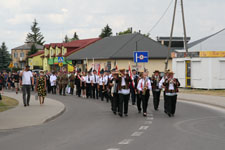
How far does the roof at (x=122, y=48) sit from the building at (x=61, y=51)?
4.90m

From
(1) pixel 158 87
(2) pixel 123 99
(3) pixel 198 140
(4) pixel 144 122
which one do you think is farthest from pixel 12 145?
(1) pixel 158 87

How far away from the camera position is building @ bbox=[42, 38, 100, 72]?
7384 cm

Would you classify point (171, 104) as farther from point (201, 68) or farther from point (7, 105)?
point (201, 68)

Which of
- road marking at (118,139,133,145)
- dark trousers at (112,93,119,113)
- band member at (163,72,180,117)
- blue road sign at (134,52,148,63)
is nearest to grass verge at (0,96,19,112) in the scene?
dark trousers at (112,93,119,113)

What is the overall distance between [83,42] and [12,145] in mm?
70824

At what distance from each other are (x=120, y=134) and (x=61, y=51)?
67.5m

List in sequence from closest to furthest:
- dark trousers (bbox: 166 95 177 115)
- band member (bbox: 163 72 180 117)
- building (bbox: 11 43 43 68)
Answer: dark trousers (bbox: 166 95 177 115), band member (bbox: 163 72 180 117), building (bbox: 11 43 43 68)

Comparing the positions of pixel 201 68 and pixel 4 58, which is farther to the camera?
pixel 4 58

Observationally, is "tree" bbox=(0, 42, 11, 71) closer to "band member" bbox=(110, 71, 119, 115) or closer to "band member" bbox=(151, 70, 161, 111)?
"band member" bbox=(151, 70, 161, 111)

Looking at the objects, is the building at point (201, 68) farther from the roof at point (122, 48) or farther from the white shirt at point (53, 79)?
the roof at point (122, 48)

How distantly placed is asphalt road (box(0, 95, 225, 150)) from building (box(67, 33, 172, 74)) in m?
37.7

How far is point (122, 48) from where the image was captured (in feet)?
192

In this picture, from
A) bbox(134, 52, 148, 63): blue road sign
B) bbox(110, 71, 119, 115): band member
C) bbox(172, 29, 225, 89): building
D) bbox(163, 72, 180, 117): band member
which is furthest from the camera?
bbox(172, 29, 225, 89): building

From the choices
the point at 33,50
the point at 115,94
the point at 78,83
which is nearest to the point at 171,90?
the point at 115,94
